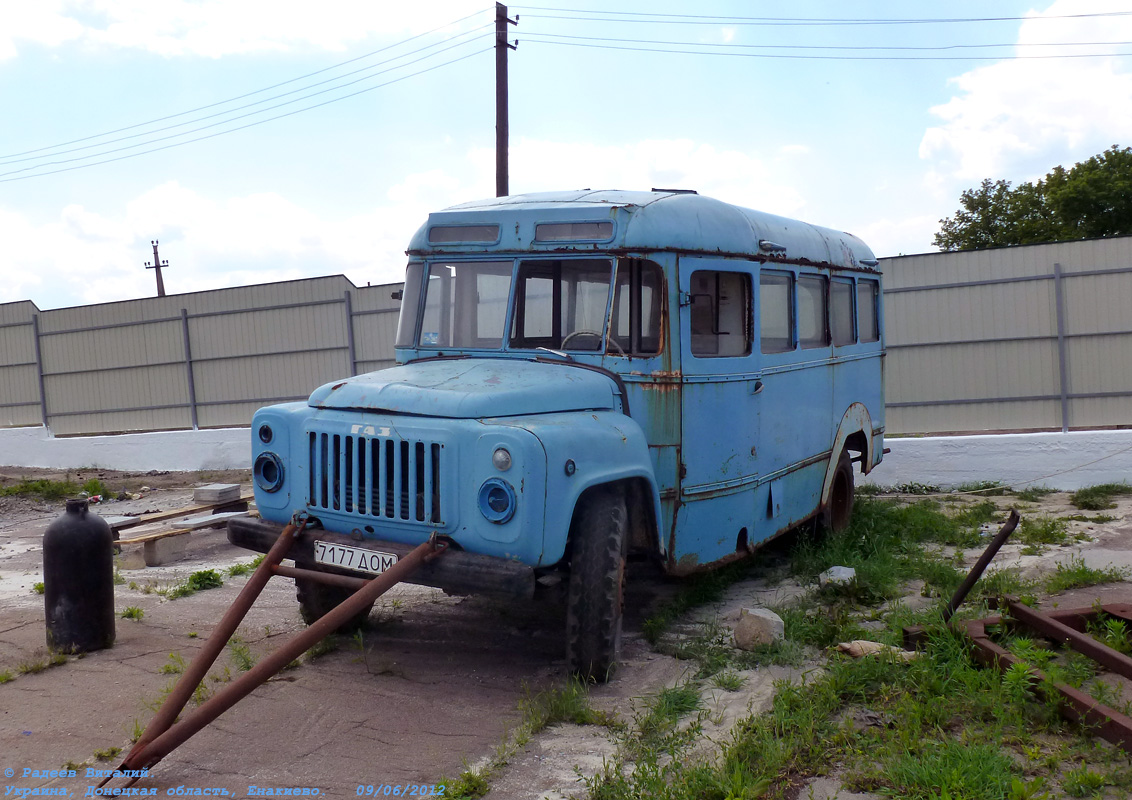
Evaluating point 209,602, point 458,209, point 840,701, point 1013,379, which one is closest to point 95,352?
point 209,602

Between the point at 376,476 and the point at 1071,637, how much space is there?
339cm

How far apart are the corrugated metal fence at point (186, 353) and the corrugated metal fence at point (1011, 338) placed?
7183 millimetres

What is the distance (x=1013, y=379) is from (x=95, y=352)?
586 inches

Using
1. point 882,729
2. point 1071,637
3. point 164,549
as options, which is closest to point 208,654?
point 882,729

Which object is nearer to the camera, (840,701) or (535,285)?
(840,701)

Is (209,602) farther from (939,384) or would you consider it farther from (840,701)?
(939,384)

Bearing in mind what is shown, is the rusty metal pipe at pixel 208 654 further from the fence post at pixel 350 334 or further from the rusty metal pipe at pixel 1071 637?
the fence post at pixel 350 334

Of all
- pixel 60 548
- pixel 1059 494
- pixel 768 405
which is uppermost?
pixel 768 405

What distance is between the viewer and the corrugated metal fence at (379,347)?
39.3ft

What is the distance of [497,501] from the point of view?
4359mm

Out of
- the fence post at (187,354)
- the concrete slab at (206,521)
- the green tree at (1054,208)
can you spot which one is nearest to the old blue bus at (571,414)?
the concrete slab at (206,521)

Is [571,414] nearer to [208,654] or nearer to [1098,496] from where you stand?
[208,654]

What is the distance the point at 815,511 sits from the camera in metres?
7.43

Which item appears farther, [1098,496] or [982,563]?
[1098,496]
